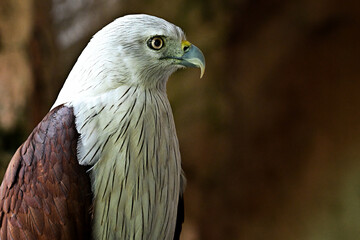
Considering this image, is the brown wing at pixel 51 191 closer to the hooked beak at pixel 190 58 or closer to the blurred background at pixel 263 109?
the hooked beak at pixel 190 58

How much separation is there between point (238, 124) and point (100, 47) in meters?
2.95

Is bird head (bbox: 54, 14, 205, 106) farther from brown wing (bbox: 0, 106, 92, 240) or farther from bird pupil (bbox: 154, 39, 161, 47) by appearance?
brown wing (bbox: 0, 106, 92, 240)

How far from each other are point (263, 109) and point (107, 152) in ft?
10.2

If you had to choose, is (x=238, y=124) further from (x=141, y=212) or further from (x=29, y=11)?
(x=141, y=212)

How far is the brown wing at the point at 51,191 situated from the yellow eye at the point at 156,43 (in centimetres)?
45

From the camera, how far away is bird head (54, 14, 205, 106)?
2.24 metres

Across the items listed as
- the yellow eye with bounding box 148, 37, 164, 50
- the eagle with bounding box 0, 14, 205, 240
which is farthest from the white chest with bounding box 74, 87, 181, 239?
the yellow eye with bounding box 148, 37, 164, 50

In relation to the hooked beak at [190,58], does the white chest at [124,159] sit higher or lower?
lower

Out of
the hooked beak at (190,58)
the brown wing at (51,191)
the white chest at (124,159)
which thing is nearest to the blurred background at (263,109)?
Answer: the hooked beak at (190,58)

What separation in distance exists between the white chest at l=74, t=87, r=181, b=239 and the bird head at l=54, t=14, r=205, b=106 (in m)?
0.07

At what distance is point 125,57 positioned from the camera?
2.26 metres

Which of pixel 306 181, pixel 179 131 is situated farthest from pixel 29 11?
pixel 306 181

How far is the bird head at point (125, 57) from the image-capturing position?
2238mm

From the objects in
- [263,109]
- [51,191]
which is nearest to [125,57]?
[51,191]
